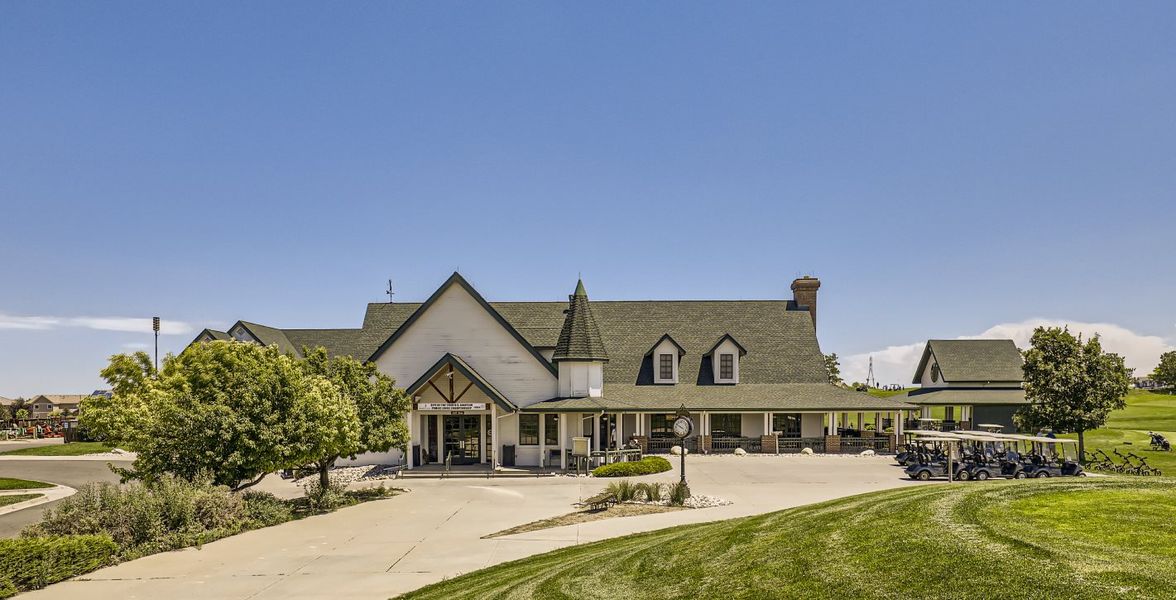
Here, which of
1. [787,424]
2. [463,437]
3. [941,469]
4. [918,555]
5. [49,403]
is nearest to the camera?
[918,555]

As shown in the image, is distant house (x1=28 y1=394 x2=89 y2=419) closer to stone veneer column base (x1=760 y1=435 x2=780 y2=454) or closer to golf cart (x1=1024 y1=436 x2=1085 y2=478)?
stone veneer column base (x1=760 y1=435 x2=780 y2=454)

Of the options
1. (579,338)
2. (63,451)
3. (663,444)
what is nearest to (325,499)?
(579,338)

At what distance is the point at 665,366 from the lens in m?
40.7

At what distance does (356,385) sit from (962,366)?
40821 mm

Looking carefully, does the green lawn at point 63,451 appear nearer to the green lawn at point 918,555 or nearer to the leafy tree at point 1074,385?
the green lawn at point 918,555

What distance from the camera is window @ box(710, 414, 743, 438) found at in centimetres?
3869

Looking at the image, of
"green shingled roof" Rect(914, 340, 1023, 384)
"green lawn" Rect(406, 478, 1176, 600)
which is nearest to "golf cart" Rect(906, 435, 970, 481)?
"green lawn" Rect(406, 478, 1176, 600)

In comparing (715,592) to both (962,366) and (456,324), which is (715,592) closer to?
(456,324)

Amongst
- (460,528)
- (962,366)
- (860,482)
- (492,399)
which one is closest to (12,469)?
(492,399)

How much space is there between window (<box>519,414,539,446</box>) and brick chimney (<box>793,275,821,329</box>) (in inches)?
853

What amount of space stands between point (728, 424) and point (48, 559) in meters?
31.5

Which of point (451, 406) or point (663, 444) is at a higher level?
point (451, 406)

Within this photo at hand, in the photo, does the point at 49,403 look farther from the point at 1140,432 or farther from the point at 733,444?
the point at 1140,432

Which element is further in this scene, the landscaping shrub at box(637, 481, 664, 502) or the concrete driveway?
the landscaping shrub at box(637, 481, 664, 502)
